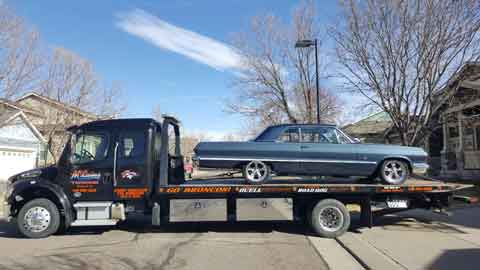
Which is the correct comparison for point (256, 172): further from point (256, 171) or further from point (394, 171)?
point (394, 171)

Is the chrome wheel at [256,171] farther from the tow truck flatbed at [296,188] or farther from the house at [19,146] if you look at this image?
the house at [19,146]

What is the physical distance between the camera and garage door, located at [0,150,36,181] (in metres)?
22.6

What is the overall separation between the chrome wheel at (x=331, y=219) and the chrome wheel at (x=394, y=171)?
1.38 m

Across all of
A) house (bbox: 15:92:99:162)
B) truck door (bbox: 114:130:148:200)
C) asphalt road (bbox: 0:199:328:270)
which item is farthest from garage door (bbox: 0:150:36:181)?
truck door (bbox: 114:130:148:200)

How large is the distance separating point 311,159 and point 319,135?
0.65 metres

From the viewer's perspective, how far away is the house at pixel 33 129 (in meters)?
20.7

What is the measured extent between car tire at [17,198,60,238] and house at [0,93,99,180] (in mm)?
10937

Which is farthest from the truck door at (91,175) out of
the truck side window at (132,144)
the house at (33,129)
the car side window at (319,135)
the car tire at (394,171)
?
the house at (33,129)

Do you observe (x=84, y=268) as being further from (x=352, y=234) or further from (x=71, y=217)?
(x=352, y=234)

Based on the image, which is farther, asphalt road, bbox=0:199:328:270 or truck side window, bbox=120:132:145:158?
truck side window, bbox=120:132:145:158

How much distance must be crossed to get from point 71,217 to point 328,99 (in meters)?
26.3

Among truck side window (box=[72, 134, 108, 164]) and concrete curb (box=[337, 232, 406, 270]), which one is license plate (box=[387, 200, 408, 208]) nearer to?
concrete curb (box=[337, 232, 406, 270])

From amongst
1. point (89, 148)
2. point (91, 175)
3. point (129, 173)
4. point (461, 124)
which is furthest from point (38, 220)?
point (461, 124)

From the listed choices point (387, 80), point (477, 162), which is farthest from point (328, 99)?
point (387, 80)
